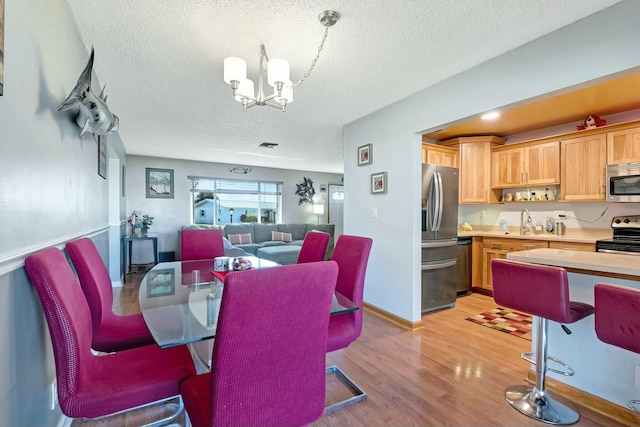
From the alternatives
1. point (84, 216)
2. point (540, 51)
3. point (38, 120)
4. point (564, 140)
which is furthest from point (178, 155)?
point (564, 140)

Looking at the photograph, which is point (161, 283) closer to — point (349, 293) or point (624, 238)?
point (349, 293)

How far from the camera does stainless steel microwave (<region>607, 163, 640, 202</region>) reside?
308cm

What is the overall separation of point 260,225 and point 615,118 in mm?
6155

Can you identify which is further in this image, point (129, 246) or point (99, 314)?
point (129, 246)

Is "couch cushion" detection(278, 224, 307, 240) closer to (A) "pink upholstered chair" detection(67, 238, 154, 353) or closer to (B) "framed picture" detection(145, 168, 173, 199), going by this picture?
(B) "framed picture" detection(145, 168, 173, 199)


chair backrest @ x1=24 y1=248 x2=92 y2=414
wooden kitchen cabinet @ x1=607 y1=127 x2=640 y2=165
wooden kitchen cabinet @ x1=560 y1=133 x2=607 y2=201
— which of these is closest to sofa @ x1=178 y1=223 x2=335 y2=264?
wooden kitchen cabinet @ x1=560 y1=133 x2=607 y2=201

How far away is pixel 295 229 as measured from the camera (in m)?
7.35

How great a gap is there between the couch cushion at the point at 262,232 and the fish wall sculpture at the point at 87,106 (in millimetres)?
4923

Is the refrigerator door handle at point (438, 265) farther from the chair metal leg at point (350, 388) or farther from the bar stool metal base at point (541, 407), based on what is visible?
the chair metal leg at point (350, 388)

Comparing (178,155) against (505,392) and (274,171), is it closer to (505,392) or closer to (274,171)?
(274,171)

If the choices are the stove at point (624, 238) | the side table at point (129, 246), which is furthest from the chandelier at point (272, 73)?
the side table at point (129, 246)

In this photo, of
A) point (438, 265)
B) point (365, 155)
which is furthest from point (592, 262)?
point (365, 155)

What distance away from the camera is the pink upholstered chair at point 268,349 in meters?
0.84

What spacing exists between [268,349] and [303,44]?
197 centimetres
